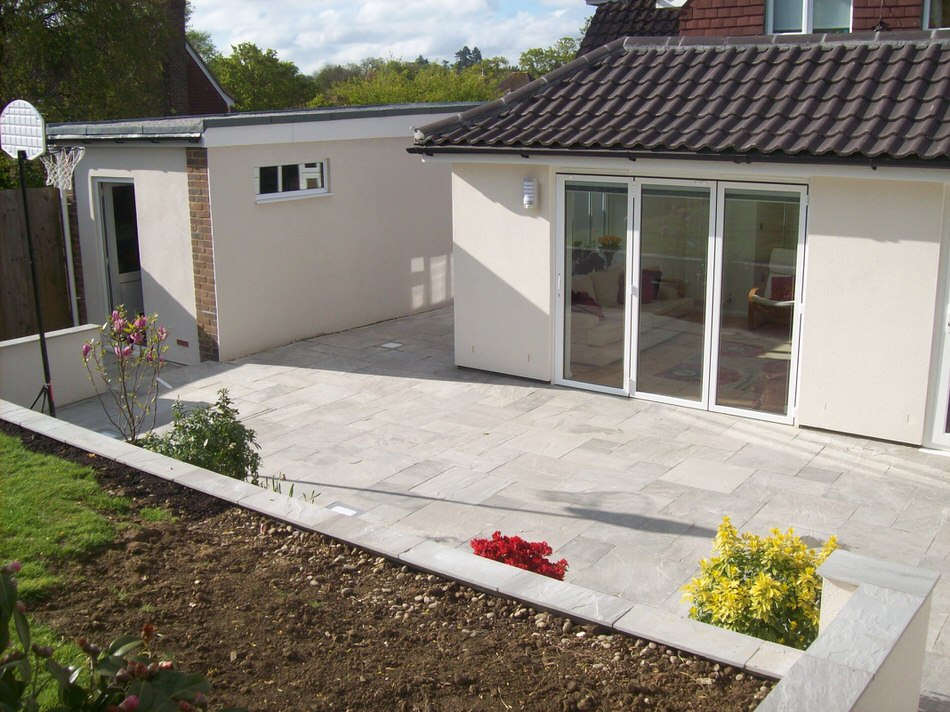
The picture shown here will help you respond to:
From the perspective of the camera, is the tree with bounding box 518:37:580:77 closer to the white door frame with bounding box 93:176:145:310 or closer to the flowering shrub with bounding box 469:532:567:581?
the white door frame with bounding box 93:176:145:310

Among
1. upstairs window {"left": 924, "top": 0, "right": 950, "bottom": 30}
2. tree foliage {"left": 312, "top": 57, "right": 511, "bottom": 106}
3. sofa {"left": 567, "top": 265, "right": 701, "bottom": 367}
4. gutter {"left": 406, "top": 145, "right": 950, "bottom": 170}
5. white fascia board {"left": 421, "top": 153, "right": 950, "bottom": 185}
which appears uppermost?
tree foliage {"left": 312, "top": 57, "right": 511, "bottom": 106}

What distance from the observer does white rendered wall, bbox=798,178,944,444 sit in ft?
27.2

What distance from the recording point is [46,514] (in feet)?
18.2

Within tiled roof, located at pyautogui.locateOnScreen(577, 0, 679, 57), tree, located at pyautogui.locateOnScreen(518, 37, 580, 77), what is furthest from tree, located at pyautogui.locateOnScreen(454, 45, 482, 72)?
tiled roof, located at pyautogui.locateOnScreen(577, 0, 679, 57)

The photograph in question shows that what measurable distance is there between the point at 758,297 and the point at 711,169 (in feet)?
4.32

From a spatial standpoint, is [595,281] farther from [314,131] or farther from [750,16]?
[750,16]

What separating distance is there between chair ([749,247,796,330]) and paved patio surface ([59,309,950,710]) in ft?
3.49

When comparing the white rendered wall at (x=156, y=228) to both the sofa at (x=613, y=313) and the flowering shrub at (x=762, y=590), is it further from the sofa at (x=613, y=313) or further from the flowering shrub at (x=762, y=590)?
the flowering shrub at (x=762, y=590)

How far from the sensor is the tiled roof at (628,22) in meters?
16.5

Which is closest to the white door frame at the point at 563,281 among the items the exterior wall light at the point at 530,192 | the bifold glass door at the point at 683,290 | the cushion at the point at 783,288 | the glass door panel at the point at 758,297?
the bifold glass door at the point at 683,290

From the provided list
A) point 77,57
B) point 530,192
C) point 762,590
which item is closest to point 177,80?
point 77,57

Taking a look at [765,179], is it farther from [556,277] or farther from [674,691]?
[674,691]

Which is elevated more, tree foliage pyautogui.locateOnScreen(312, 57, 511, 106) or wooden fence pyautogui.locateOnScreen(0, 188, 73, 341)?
tree foliage pyautogui.locateOnScreen(312, 57, 511, 106)

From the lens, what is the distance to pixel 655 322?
32.5ft
